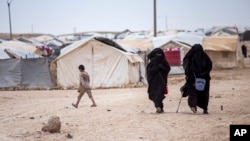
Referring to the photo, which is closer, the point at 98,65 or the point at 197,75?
the point at 197,75

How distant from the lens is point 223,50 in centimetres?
2786

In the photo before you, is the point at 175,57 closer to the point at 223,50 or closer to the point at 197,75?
the point at 223,50

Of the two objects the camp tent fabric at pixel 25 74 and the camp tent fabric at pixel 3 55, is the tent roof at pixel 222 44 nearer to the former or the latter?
the camp tent fabric at pixel 25 74

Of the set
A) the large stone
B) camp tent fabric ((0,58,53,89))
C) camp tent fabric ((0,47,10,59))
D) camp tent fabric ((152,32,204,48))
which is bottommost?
camp tent fabric ((0,58,53,89))

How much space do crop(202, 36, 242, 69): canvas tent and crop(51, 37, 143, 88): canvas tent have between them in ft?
27.3

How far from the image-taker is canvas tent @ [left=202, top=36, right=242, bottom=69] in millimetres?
27719

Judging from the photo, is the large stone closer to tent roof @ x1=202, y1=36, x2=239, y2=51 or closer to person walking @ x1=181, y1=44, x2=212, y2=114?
person walking @ x1=181, y1=44, x2=212, y2=114

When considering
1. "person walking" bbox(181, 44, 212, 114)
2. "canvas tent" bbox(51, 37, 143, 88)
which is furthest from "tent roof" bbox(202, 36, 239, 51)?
"person walking" bbox(181, 44, 212, 114)

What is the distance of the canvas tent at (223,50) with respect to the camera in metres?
27.7

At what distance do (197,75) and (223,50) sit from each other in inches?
742

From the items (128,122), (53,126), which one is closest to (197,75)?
(128,122)

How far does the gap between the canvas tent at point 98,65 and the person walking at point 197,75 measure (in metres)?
10.1

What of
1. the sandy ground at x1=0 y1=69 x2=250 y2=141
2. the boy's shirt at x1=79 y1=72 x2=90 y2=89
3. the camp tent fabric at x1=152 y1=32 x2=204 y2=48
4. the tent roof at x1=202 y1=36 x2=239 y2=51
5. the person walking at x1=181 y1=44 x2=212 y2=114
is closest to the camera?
the sandy ground at x1=0 y1=69 x2=250 y2=141

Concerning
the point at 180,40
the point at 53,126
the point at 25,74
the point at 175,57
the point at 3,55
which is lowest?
the point at 25,74
